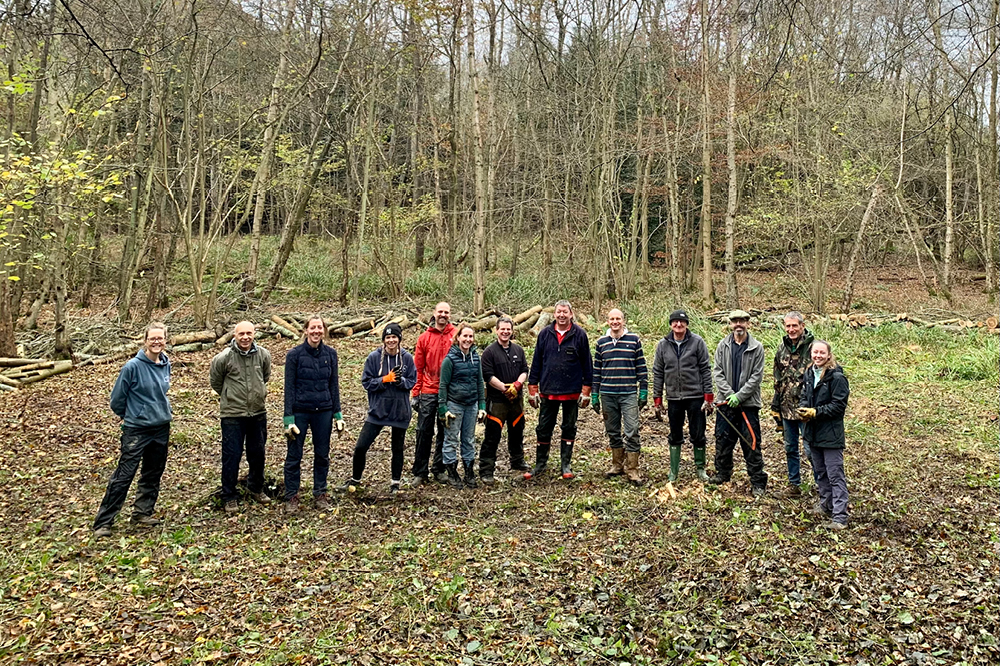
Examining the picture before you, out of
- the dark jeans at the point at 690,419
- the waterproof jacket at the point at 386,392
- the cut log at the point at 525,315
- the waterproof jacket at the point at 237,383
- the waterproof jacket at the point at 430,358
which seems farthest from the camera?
the cut log at the point at 525,315

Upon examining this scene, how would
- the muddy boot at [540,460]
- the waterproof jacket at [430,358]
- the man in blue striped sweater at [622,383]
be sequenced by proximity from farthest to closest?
the muddy boot at [540,460]
the waterproof jacket at [430,358]
the man in blue striped sweater at [622,383]

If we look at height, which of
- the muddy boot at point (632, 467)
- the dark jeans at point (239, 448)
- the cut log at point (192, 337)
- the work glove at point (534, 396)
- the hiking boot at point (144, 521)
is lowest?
the hiking boot at point (144, 521)

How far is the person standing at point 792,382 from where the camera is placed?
6.22 m

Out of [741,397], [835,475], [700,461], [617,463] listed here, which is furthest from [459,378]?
[835,475]

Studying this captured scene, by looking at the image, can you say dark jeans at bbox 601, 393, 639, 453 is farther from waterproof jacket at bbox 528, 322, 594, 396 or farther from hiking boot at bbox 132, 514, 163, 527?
hiking boot at bbox 132, 514, 163, 527

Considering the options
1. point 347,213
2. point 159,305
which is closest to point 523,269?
point 347,213

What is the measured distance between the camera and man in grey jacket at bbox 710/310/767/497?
646cm

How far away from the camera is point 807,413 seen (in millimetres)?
5734

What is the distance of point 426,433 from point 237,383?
74.4 inches

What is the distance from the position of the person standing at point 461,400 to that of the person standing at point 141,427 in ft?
8.16

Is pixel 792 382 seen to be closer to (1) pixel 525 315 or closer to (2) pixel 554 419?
(2) pixel 554 419

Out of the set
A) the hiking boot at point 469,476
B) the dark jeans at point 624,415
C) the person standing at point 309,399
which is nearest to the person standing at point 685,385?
the dark jeans at point 624,415

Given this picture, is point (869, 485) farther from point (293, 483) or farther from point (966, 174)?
point (966, 174)

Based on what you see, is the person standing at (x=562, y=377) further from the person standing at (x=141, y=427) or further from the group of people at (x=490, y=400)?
the person standing at (x=141, y=427)
